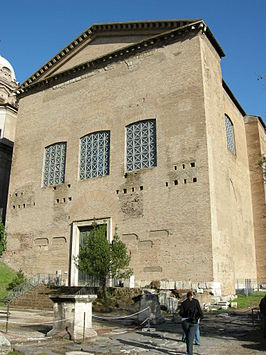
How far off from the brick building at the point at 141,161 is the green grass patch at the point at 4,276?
0.54 meters

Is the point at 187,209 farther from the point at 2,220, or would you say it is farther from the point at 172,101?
the point at 2,220

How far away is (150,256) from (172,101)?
23.7 feet

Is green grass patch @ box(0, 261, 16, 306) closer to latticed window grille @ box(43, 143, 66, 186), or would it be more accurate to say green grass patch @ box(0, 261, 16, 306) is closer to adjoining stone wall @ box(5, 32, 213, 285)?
adjoining stone wall @ box(5, 32, 213, 285)

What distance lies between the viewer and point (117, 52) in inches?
790

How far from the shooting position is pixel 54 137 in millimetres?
21484

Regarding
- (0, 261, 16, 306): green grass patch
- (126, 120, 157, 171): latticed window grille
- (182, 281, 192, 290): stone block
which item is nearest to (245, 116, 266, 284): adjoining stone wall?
(126, 120, 157, 171): latticed window grille

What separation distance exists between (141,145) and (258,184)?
9.33 metres

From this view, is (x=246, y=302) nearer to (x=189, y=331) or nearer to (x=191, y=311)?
(x=191, y=311)

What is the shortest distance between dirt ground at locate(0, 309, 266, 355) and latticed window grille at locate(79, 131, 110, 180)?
9.75 metres

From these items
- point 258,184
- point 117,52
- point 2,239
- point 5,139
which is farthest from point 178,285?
point 5,139

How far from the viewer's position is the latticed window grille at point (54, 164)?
2061 cm

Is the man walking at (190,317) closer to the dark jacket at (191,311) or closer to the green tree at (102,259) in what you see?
the dark jacket at (191,311)

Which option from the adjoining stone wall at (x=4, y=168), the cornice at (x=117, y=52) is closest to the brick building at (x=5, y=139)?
the adjoining stone wall at (x=4, y=168)

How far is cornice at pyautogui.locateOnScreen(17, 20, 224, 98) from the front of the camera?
58.7 feet
